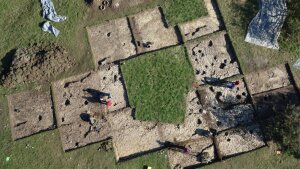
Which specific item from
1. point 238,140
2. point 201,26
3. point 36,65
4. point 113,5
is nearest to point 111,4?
point 113,5

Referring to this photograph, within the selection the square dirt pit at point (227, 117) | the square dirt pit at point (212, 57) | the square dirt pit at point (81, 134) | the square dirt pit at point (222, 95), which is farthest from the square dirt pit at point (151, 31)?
the square dirt pit at point (81, 134)

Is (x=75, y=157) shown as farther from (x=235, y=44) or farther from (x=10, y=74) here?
(x=235, y=44)

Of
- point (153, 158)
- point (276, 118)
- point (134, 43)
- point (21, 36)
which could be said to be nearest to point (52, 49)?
point (21, 36)

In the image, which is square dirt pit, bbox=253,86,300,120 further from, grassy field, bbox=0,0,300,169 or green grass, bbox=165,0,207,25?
green grass, bbox=165,0,207,25

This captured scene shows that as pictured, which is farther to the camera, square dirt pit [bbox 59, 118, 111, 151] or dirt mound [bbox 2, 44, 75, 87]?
dirt mound [bbox 2, 44, 75, 87]

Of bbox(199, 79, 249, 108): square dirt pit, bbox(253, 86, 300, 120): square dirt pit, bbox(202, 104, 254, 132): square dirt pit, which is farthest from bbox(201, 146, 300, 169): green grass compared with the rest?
bbox(199, 79, 249, 108): square dirt pit

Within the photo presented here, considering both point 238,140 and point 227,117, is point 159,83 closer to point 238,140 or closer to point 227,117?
point 227,117

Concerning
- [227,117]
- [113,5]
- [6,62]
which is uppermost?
[113,5]

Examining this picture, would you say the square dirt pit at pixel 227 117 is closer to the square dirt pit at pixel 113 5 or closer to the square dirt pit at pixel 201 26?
the square dirt pit at pixel 201 26
